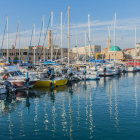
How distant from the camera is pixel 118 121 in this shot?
50.5 ft

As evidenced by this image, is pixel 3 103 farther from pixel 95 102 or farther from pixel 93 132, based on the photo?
pixel 93 132

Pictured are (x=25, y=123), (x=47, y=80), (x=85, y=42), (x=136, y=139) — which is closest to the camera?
(x=136, y=139)

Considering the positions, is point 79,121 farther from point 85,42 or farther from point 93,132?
point 85,42

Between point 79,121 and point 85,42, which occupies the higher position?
point 85,42

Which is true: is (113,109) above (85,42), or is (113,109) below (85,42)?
below

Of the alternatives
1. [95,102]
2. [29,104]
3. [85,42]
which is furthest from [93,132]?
[85,42]

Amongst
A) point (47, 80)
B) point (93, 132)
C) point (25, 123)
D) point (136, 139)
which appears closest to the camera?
point (136, 139)

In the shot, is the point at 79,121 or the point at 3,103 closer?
the point at 79,121

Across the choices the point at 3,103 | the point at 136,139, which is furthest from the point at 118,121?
the point at 3,103

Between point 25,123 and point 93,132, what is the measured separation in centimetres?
514

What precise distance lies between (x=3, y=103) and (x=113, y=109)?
11.4m

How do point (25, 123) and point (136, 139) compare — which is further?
point (25, 123)

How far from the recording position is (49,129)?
14.0 metres

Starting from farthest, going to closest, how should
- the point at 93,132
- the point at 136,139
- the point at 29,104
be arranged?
the point at 29,104
the point at 93,132
the point at 136,139
